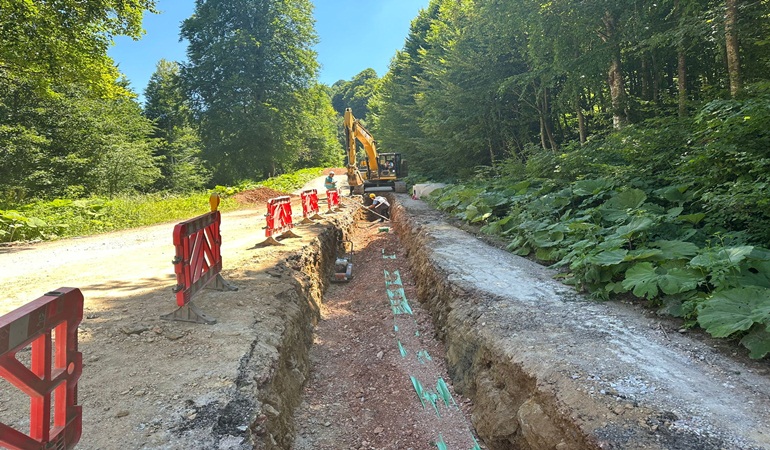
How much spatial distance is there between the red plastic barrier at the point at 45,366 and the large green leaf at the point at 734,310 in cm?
406

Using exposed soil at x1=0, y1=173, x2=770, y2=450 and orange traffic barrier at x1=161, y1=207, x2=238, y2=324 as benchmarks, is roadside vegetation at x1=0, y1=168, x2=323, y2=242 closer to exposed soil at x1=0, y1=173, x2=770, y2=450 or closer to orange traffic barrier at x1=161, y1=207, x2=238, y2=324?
exposed soil at x1=0, y1=173, x2=770, y2=450

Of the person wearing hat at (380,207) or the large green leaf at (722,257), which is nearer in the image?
the large green leaf at (722,257)

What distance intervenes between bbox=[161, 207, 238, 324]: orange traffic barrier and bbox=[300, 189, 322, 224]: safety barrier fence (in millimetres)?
5852

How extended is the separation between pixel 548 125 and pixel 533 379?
51.7 feet

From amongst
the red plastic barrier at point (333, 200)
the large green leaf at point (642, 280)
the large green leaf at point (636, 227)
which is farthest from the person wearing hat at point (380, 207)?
the large green leaf at point (642, 280)

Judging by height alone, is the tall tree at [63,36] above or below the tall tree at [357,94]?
below

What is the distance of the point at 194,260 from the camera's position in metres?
4.36

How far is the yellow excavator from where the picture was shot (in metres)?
16.7

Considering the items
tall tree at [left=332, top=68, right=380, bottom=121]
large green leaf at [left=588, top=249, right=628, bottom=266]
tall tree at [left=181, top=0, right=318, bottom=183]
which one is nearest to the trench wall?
large green leaf at [left=588, top=249, right=628, bottom=266]

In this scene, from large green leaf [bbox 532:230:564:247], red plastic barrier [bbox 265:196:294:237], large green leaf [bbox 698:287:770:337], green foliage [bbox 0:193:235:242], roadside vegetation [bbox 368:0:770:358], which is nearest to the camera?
large green leaf [bbox 698:287:770:337]

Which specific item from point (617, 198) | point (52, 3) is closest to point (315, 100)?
point (52, 3)

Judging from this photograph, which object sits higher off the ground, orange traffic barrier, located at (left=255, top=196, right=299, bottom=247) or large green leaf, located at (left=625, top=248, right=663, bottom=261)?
orange traffic barrier, located at (left=255, top=196, right=299, bottom=247)

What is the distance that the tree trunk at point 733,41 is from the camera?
6285mm

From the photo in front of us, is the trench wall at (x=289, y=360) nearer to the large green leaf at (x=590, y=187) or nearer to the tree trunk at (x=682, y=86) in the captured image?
the large green leaf at (x=590, y=187)
